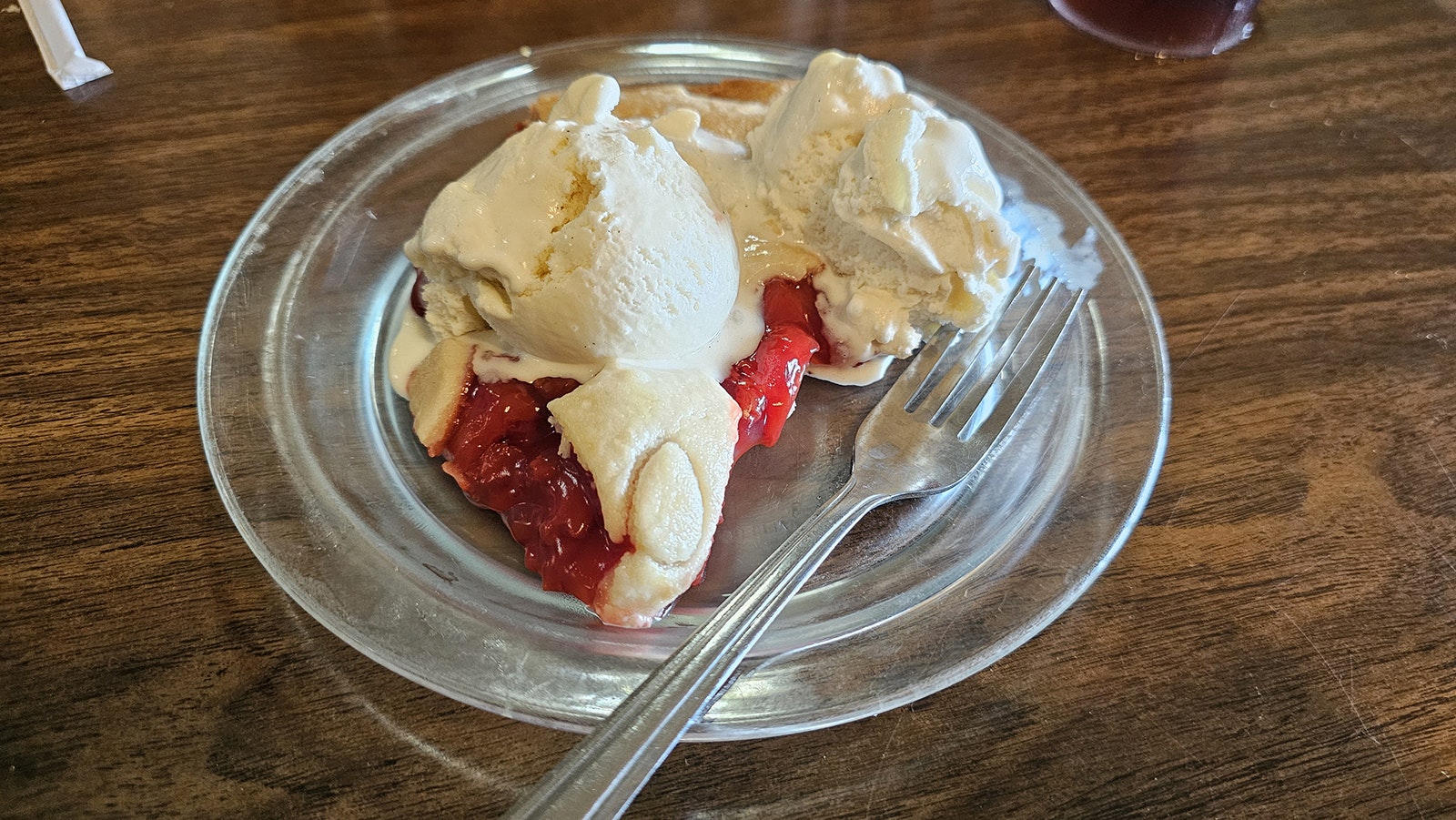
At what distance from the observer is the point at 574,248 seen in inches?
40.1

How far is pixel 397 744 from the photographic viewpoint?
0.88 meters

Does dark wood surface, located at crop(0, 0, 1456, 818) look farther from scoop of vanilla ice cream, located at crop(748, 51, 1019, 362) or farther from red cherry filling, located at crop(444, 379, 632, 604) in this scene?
scoop of vanilla ice cream, located at crop(748, 51, 1019, 362)

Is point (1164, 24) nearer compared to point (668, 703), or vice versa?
point (668, 703)

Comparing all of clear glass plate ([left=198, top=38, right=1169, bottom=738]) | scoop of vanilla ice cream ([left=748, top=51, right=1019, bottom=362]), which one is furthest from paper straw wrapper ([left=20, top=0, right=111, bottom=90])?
scoop of vanilla ice cream ([left=748, top=51, right=1019, bottom=362])

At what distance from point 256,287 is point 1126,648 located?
114 cm

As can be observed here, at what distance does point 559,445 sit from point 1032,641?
22.5 inches

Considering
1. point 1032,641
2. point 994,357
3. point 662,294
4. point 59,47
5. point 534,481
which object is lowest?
point 1032,641

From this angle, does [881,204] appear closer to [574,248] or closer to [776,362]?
[776,362]

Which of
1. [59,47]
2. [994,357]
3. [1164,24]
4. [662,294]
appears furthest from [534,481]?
[1164,24]

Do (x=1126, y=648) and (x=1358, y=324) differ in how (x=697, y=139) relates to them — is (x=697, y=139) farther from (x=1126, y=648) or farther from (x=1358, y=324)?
(x=1358, y=324)

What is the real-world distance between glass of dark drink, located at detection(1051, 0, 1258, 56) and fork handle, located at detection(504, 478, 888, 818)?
151 cm

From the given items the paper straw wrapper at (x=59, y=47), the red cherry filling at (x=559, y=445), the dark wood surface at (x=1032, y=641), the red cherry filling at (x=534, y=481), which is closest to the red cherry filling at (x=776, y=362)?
the red cherry filling at (x=559, y=445)

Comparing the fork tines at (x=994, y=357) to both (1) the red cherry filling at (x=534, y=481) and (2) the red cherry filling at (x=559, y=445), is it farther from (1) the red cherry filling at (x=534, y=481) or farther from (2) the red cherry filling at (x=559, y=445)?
(1) the red cherry filling at (x=534, y=481)

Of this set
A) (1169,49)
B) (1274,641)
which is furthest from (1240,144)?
(1274,641)
